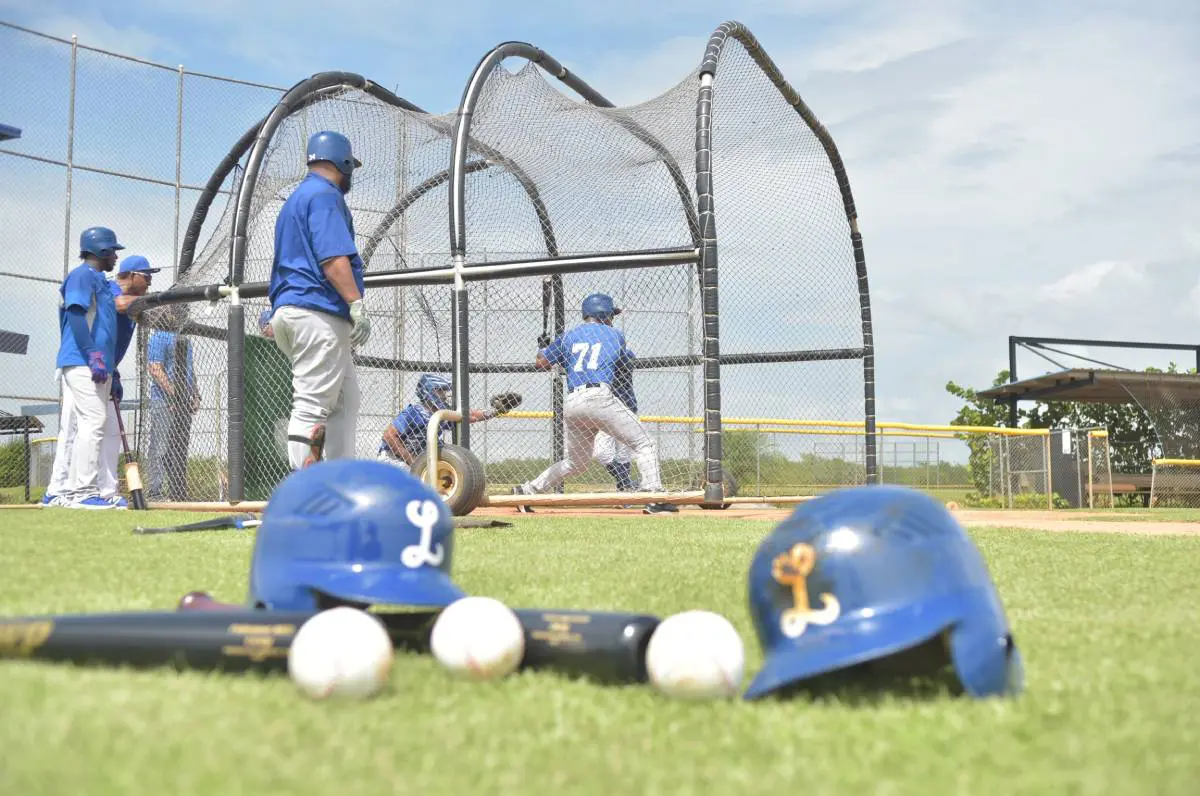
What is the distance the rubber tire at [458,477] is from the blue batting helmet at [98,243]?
13.5 feet

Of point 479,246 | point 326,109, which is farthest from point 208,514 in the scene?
point 326,109

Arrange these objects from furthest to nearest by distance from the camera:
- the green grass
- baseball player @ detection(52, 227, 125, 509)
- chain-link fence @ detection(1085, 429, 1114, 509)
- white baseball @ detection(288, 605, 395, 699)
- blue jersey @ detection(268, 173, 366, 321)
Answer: chain-link fence @ detection(1085, 429, 1114, 509) < baseball player @ detection(52, 227, 125, 509) < blue jersey @ detection(268, 173, 366, 321) < white baseball @ detection(288, 605, 395, 699) < the green grass

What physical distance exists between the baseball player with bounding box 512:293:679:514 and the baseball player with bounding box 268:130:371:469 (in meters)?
3.20

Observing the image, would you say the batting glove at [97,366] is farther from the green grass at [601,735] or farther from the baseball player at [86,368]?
the green grass at [601,735]

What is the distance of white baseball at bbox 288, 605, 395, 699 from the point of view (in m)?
2.10

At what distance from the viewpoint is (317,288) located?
656cm

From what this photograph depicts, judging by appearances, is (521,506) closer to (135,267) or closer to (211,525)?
(211,525)

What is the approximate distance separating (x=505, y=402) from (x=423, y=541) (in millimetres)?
6942

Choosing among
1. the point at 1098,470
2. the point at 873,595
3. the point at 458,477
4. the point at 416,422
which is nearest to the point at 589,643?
the point at 873,595

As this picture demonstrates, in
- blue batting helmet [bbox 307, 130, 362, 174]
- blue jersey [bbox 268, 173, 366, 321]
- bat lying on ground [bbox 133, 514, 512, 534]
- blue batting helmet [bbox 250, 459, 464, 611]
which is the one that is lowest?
bat lying on ground [bbox 133, 514, 512, 534]

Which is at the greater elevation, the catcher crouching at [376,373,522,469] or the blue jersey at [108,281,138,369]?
the blue jersey at [108,281,138,369]

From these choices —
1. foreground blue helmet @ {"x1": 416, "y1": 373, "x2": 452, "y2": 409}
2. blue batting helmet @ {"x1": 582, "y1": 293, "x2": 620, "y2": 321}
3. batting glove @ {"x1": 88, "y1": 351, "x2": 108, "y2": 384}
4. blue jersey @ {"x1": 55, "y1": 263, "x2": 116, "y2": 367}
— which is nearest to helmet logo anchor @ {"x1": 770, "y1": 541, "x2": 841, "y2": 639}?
blue batting helmet @ {"x1": 582, "y1": 293, "x2": 620, "y2": 321}

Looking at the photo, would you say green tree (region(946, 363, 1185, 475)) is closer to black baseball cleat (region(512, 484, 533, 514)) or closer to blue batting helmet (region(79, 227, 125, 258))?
black baseball cleat (region(512, 484, 533, 514))

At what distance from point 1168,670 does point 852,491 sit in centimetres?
87
